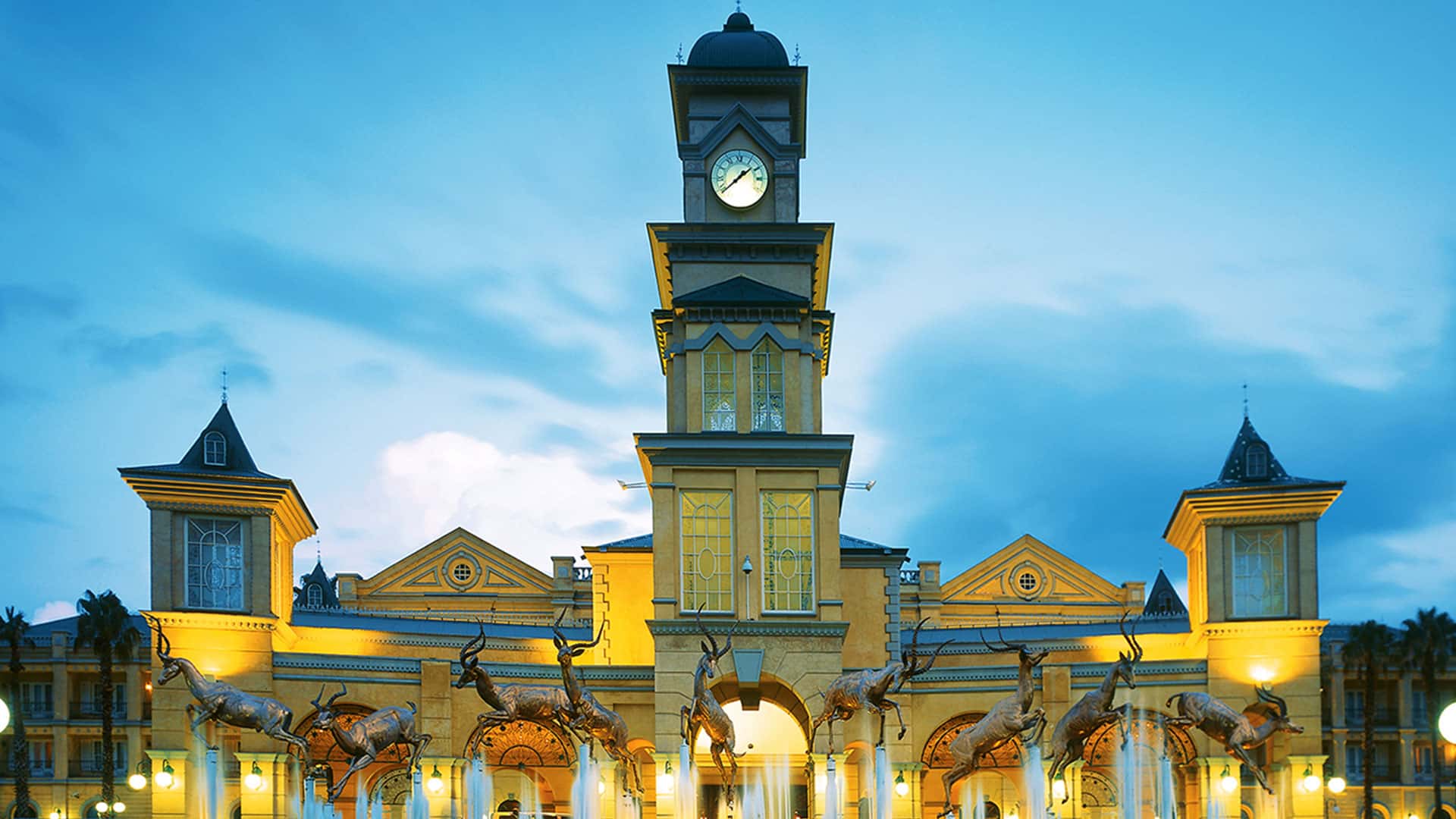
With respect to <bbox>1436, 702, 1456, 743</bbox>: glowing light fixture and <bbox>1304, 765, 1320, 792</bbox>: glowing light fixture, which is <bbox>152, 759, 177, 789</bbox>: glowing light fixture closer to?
<bbox>1304, 765, 1320, 792</bbox>: glowing light fixture

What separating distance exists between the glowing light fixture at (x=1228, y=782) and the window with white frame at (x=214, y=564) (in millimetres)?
21520

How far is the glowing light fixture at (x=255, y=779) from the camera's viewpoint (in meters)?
36.2

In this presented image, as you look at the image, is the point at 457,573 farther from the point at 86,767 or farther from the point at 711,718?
the point at 711,718

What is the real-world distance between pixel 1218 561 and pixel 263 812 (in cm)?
2137

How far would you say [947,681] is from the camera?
3822cm

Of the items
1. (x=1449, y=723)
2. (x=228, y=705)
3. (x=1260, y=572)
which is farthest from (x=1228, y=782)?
(x=1449, y=723)

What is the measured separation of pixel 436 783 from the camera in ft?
121

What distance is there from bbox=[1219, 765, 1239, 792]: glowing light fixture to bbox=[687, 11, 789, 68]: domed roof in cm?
1947

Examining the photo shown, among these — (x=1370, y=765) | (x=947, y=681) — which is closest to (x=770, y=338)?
(x=947, y=681)

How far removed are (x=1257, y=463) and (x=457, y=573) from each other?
3387 centimetres

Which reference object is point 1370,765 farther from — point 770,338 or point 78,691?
point 78,691

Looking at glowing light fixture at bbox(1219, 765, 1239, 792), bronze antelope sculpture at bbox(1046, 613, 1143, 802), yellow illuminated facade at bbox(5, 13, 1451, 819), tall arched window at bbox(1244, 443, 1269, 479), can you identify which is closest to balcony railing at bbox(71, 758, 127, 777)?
yellow illuminated facade at bbox(5, 13, 1451, 819)

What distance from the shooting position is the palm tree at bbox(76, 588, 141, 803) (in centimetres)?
5372

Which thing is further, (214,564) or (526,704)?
(214,564)
